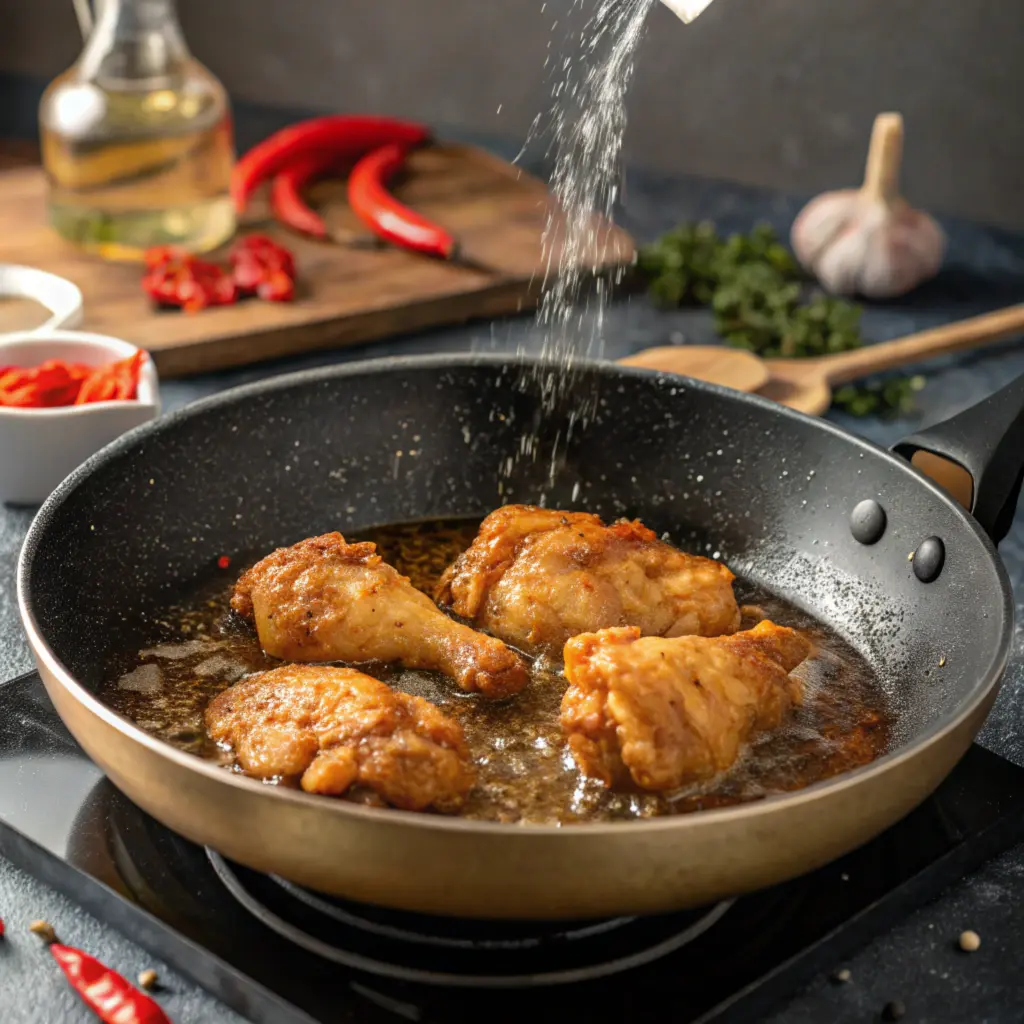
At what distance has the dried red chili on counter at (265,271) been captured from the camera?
2.92m

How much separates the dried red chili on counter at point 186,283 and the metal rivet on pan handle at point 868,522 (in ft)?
4.93

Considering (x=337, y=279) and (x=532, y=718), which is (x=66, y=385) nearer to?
(x=337, y=279)

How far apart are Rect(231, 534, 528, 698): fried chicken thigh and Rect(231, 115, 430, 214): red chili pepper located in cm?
186

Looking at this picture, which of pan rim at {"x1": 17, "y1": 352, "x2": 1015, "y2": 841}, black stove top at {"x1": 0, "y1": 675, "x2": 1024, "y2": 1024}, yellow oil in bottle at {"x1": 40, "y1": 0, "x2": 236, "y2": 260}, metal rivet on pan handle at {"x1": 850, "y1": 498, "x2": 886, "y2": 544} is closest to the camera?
pan rim at {"x1": 17, "y1": 352, "x2": 1015, "y2": 841}

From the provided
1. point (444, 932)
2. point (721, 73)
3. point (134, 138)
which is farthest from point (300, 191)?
point (444, 932)

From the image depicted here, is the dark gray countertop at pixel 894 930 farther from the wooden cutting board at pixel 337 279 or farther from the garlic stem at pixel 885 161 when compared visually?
the garlic stem at pixel 885 161

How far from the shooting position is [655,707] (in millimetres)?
1386

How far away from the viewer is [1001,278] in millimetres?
3354

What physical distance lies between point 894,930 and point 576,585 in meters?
0.54

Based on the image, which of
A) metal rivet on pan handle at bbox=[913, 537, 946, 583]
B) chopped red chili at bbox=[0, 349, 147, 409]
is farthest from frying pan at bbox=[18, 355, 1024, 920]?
chopped red chili at bbox=[0, 349, 147, 409]

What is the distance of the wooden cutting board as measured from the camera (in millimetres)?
2783

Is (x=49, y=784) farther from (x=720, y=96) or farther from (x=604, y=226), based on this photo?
(x=720, y=96)

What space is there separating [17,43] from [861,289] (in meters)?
3.12

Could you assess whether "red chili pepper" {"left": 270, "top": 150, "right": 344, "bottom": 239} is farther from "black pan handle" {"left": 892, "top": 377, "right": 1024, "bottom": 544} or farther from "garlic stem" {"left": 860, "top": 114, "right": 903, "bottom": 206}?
"black pan handle" {"left": 892, "top": 377, "right": 1024, "bottom": 544}
